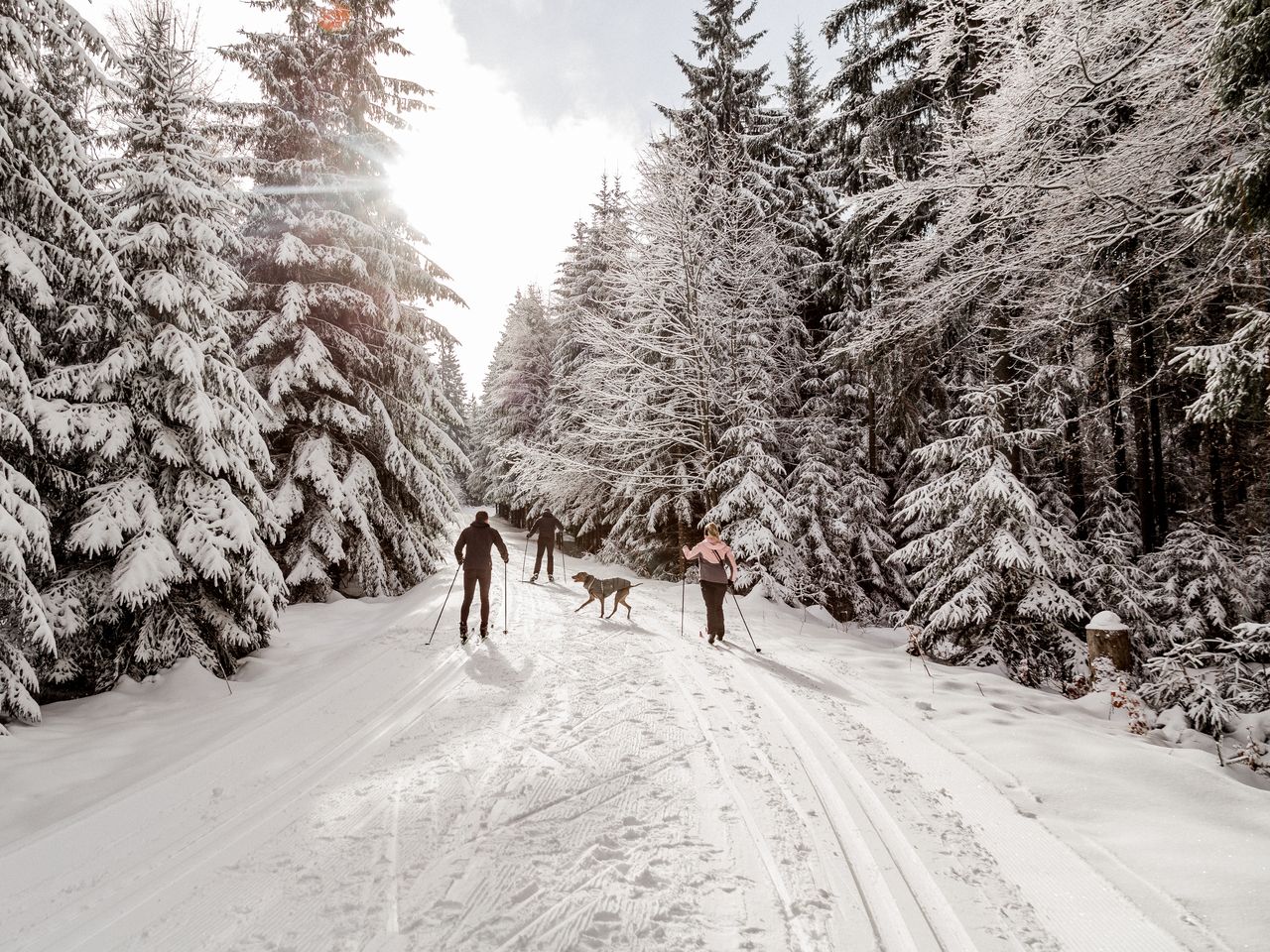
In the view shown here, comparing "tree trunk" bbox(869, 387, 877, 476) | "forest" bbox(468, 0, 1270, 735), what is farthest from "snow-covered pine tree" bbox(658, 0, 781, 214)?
"tree trunk" bbox(869, 387, 877, 476)

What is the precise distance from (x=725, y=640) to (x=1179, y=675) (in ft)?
18.2

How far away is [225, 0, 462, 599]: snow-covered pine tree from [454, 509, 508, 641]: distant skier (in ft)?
11.5

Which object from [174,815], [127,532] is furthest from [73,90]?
[174,815]

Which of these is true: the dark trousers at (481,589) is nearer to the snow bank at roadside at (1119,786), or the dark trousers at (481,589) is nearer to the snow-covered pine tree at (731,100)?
the snow bank at roadside at (1119,786)

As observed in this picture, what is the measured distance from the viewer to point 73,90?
763 centimetres

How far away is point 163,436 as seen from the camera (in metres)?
6.79

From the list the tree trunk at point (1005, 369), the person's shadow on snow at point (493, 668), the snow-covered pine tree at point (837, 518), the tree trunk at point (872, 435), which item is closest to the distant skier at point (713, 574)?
the person's shadow on snow at point (493, 668)

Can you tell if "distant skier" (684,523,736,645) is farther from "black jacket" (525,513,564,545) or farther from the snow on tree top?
"black jacket" (525,513,564,545)

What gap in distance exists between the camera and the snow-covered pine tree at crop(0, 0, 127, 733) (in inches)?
196

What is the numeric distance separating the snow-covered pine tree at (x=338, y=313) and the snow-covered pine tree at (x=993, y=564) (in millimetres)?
10542

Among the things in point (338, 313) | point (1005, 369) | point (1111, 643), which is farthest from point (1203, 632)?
point (338, 313)

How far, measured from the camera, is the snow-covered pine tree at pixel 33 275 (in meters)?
4.99

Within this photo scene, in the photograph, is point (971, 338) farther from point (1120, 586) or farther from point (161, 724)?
point (161, 724)

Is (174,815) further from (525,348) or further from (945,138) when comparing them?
(525,348)
